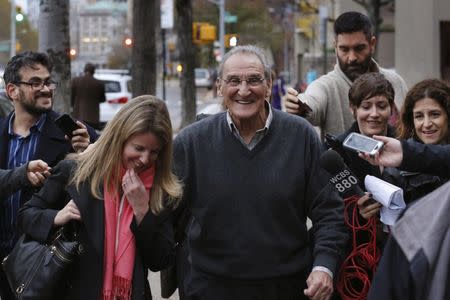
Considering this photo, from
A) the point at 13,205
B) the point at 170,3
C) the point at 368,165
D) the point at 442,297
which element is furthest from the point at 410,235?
the point at 170,3

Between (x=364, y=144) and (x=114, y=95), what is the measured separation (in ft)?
87.8

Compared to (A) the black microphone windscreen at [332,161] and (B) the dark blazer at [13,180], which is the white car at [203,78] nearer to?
(B) the dark blazer at [13,180]

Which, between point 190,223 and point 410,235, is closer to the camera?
point 410,235

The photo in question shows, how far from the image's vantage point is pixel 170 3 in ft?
95.9

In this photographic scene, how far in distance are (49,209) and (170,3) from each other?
2521 cm

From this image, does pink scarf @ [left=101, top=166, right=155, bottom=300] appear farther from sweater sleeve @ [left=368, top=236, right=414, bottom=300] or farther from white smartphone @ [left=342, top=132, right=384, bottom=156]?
sweater sleeve @ [left=368, top=236, right=414, bottom=300]

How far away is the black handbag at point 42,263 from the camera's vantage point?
13.7 ft

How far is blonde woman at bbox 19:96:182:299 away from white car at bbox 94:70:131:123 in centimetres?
2495

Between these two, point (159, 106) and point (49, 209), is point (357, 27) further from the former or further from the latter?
point (49, 209)

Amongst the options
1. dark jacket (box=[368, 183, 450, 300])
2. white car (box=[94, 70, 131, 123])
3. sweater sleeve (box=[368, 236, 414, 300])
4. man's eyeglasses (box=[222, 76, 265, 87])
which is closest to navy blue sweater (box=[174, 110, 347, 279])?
man's eyeglasses (box=[222, 76, 265, 87])

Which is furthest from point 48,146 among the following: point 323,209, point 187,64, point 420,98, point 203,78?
point 203,78

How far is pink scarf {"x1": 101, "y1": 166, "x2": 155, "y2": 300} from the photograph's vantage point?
13.9 ft

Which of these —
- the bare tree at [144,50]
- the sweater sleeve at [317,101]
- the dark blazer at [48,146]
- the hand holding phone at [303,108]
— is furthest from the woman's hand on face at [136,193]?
the bare tree at [144,50]

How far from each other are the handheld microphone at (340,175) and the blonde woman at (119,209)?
68cm
